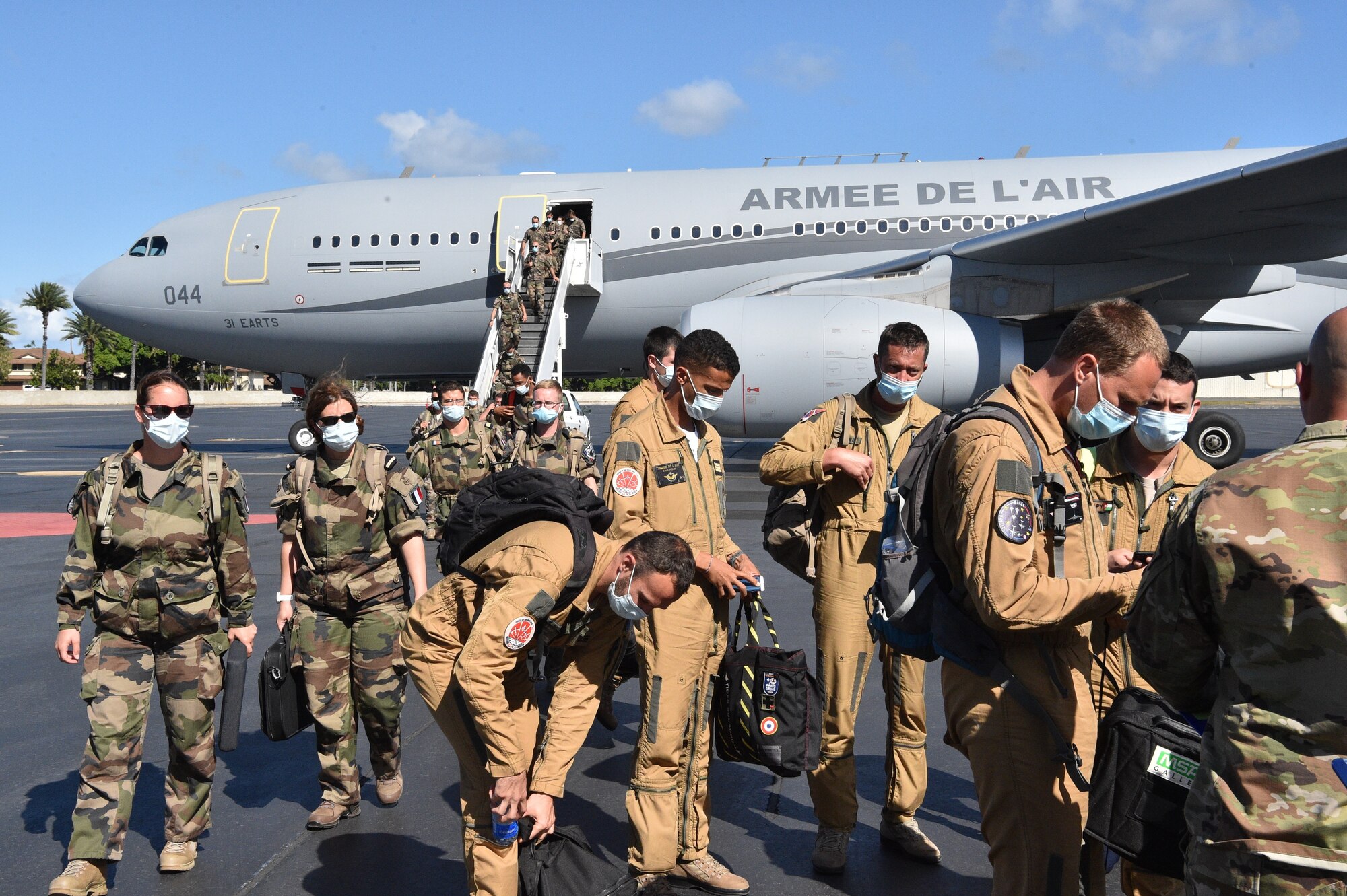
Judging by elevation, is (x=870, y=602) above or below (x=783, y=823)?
above

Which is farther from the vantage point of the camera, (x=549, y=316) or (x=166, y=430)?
(x=549, y=316)

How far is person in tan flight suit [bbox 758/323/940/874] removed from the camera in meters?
3.95

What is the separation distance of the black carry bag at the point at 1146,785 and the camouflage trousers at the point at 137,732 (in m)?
3.41

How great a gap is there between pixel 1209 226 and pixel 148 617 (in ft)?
42.5

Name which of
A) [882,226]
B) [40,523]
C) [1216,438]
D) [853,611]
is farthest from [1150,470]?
[40,523]

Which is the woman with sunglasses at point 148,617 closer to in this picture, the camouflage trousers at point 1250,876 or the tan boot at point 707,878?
the tan boot at point 707,878

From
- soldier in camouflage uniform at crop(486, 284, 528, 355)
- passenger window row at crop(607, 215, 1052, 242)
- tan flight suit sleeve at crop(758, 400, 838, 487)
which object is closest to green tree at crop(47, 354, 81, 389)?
soldier in camouflage uniform at crop(486, 284, 528, 355)

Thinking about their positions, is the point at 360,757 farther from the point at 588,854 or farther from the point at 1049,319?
the point at 1049,319

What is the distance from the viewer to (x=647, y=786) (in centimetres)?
346

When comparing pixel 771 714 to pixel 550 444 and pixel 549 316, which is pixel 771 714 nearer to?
pixel 550 444

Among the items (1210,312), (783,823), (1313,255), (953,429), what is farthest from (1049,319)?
(953,429)

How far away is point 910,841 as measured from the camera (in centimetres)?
401

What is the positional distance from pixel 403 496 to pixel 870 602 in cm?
233

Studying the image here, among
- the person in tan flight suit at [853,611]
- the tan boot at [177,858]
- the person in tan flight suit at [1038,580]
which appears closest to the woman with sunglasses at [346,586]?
the tan boot at [177,858]
